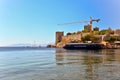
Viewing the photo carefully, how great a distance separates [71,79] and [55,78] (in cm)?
178

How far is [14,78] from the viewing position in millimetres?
27969

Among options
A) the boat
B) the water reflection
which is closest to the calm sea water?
the water reflection

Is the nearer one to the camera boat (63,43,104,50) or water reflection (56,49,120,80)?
water reflection (56,49,120,80)

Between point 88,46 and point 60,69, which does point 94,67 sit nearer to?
point 60,69

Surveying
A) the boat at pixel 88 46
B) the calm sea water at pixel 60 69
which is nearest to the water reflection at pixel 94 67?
the calm sea water at pixel 60 69

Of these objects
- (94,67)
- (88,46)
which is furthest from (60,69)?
(88,46)

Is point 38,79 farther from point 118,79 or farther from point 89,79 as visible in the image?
point 118,79

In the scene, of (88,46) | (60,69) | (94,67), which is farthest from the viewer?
(88,46)

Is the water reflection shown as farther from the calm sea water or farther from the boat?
the boat

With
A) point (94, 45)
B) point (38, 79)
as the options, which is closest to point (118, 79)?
point (38, 79)

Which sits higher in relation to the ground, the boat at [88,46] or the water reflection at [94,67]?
the boat at [88,46]

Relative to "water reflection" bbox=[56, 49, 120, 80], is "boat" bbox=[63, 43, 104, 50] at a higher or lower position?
higher

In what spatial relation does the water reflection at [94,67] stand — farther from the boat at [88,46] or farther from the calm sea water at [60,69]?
the boat at [88,46]

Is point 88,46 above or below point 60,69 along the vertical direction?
above
